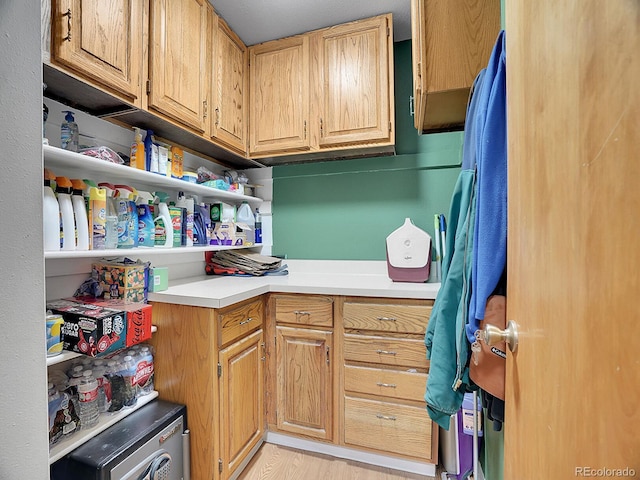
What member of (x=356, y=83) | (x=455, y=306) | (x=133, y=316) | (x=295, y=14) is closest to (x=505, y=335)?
(x=455, y=306)

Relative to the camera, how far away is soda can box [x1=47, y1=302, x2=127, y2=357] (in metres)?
0.98

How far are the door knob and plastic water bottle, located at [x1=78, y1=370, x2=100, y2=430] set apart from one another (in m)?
1.35

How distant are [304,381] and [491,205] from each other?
53.9 inches

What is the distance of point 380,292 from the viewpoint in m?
1.46

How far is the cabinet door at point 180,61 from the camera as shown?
4.27 ft

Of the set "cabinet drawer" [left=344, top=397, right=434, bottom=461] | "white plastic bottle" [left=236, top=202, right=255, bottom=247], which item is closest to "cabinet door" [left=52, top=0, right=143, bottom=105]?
"white plastic bottle" [left=236, top=202, right=255, bottom=247]

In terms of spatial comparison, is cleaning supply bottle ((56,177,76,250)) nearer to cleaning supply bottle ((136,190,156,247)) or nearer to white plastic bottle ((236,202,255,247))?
cleaning supply bottle ((136,190,156,247))

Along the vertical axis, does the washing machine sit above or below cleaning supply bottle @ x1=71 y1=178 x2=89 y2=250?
below

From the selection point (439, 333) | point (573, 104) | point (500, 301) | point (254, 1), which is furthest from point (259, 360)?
point (254, 1)

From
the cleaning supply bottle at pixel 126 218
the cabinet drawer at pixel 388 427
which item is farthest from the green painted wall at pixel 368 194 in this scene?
the cleaning supply bottle at pixel 126 218

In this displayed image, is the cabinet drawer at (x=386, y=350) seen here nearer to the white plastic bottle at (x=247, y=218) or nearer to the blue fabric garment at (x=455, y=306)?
the blue fabric garment at (x=455, y=306)

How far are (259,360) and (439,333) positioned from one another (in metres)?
1.12

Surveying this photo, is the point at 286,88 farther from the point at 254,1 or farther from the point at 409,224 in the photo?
the point at 409,224

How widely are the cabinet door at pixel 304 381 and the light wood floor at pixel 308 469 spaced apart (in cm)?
13
